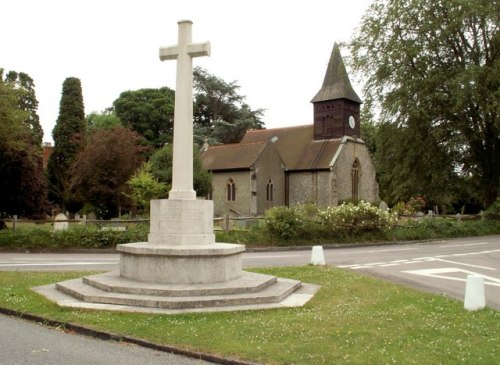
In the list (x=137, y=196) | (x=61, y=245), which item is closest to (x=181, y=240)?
(x=61, y=245)

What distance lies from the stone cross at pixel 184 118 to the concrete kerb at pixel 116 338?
390cm

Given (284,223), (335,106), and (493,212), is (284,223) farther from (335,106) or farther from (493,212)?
(335,106)

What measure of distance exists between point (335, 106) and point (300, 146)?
557 centimetres

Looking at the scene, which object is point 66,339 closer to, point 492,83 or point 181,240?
point 181,240

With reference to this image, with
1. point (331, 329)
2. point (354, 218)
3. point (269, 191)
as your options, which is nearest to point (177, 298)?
point (331, 329)

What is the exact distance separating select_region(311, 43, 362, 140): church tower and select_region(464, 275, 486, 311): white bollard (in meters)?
42.2

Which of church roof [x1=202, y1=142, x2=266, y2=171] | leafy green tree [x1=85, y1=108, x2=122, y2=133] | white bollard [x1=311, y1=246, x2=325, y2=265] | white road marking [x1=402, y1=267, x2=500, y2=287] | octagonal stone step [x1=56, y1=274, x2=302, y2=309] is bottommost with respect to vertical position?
white road marking [x1=402, y1=267, x2=500, y2=287]

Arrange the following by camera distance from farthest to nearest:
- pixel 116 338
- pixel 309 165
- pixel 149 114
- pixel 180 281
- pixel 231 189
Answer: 1. pixel 149 114
2. pixel 309 165
3. pixel 231 189
4. pixel 180 281
5. pixel 116 338

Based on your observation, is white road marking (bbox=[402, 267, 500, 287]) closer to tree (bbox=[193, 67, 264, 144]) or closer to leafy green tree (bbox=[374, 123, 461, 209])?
leafy green tree (bbox=[374, 123, 461, 209])

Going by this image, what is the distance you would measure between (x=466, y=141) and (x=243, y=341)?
30.3m

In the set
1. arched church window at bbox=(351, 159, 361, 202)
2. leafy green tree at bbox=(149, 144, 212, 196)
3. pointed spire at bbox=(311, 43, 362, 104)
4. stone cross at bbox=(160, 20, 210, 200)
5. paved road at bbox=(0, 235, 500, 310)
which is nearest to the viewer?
stone cross at bbox=(160, 20, 210, 200)

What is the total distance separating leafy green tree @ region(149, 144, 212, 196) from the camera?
37750 mm

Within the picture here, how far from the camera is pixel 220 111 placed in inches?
2616

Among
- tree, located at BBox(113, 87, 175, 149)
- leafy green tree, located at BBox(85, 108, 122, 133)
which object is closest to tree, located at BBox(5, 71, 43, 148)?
leafy green tree, located at BBox(85, 108, 122, 133)
